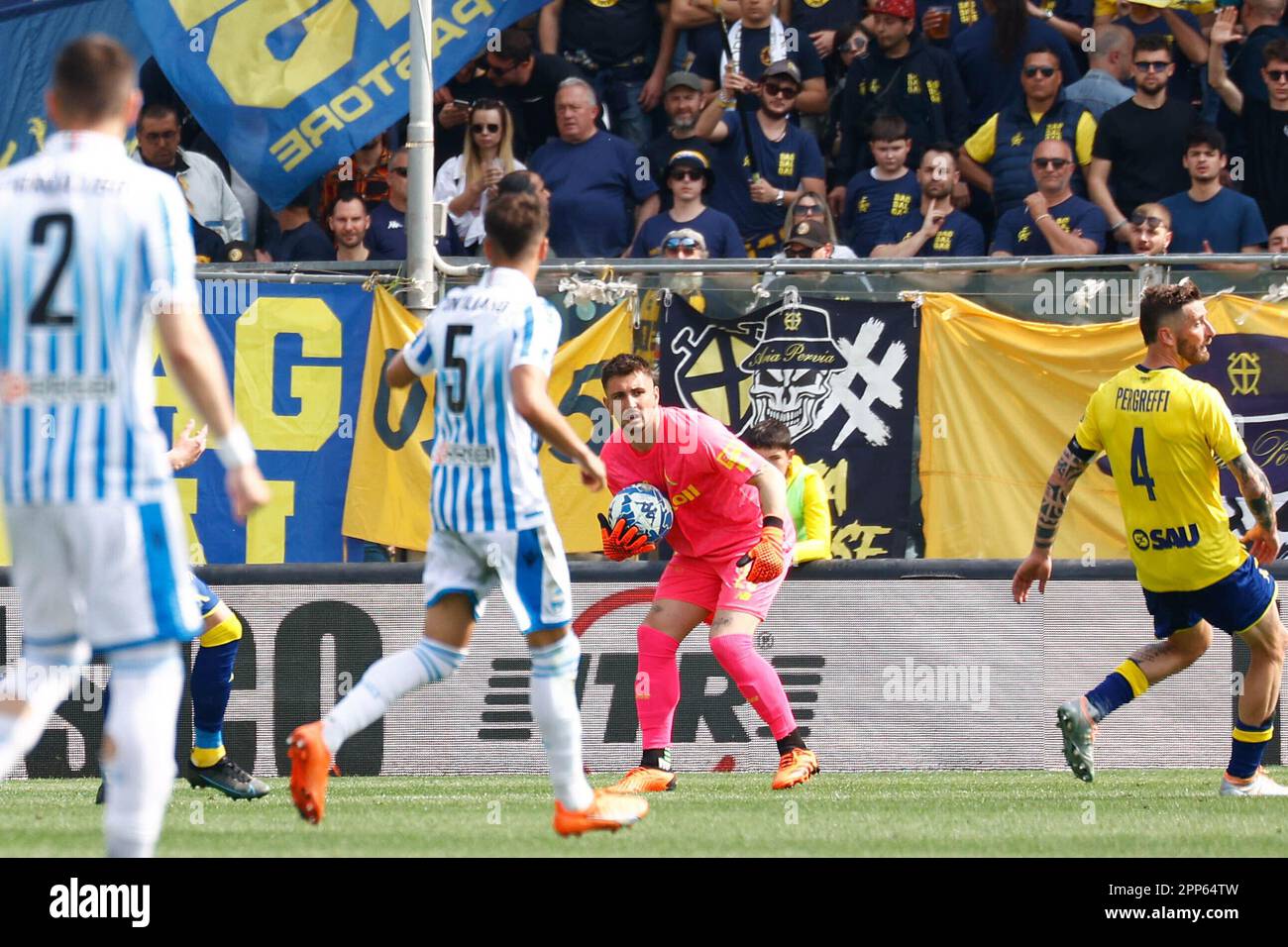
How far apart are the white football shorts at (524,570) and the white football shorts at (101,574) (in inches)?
62.8

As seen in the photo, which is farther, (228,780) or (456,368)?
(228,780)

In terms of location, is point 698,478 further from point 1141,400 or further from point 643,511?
point 1141,400

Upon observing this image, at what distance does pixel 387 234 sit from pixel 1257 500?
269 inches

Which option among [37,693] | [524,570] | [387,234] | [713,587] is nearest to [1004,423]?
[713,587]

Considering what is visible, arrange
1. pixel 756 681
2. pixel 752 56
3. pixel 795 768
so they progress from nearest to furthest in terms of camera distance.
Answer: pixel 795 768 → pixel 756 681 → pixel 752 56

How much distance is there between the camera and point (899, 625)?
10.4m

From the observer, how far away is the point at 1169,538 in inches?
332

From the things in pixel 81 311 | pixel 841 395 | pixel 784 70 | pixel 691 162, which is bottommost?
pixel 841 395

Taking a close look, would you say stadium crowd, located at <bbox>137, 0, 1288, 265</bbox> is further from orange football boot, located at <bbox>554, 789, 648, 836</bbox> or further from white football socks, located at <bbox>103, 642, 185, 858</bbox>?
white football socks, located at <bbox>103, 642, 185, 858</bbox>

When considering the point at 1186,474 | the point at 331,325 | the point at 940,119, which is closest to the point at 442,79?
the point at 331,325

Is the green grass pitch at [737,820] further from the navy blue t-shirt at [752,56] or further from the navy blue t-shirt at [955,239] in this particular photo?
the navy blue t-shirt at [752,56]

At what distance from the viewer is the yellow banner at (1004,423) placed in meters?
11.0

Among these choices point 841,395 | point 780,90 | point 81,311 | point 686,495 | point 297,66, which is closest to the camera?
point 81,311
